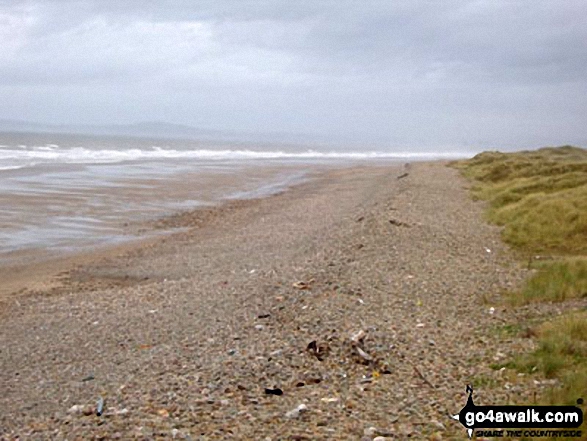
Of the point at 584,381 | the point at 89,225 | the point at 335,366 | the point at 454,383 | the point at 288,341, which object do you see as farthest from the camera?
the point at 89,225

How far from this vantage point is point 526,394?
532cm

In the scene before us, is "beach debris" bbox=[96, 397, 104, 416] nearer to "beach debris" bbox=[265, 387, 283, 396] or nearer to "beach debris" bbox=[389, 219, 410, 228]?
"beach debris" bbox=[265, 387, 283, 396]

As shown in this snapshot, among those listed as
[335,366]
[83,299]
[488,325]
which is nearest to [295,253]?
[83,299]

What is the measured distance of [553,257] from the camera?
1223 centimetres

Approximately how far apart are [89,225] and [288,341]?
14338 mm

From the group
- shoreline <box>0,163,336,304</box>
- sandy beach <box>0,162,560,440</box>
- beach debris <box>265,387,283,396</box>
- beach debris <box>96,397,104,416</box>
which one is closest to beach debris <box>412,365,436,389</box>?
sandy beach <box>0,162,560,440</box>

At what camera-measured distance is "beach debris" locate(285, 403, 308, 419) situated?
5.07 m

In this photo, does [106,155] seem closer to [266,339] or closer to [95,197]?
[95,197]

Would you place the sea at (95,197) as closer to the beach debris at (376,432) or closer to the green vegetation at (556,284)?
the green vegetation at (556,284)

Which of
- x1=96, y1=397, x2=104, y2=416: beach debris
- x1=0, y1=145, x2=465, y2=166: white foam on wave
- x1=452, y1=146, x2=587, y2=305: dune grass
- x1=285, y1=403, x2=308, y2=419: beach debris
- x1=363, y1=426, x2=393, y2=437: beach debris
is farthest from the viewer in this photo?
x1=0, y1=145, x2=465, y2=166: white foam on wave

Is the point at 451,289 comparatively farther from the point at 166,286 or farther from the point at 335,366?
the point at 166,286
